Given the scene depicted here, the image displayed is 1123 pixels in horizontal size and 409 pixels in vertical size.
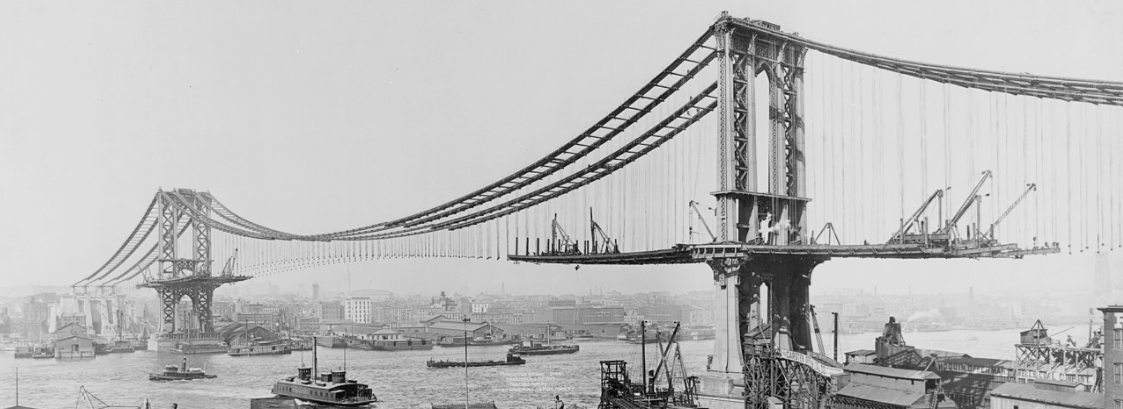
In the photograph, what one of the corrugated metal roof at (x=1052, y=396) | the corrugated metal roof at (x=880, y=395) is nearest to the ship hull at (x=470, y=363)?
the corrugated metal roof at (x=880, y=395)

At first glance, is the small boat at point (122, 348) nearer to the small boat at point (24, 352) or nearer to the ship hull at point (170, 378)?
the small boat at point (24, 352)

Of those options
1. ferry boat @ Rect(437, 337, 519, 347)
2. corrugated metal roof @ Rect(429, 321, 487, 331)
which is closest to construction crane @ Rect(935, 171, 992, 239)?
ferry boat @ Rect(437, 337, 519, 347)

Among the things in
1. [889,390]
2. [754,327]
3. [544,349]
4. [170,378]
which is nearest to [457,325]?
[544,349]

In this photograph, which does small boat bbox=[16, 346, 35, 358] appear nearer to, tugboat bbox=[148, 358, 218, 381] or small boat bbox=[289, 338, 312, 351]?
tugboat bbox=[148, 358, 218, 381]

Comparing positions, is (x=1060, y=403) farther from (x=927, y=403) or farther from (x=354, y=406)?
(x=354, y=406)

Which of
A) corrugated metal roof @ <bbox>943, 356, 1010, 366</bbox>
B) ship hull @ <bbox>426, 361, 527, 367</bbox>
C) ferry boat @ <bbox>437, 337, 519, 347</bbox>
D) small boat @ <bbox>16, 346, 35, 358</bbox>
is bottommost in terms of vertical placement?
ferry boat @ <bbox>437, 337, 519, 347</bbox>

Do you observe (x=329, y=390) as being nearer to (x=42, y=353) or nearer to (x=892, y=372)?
(x=892, y=372)
